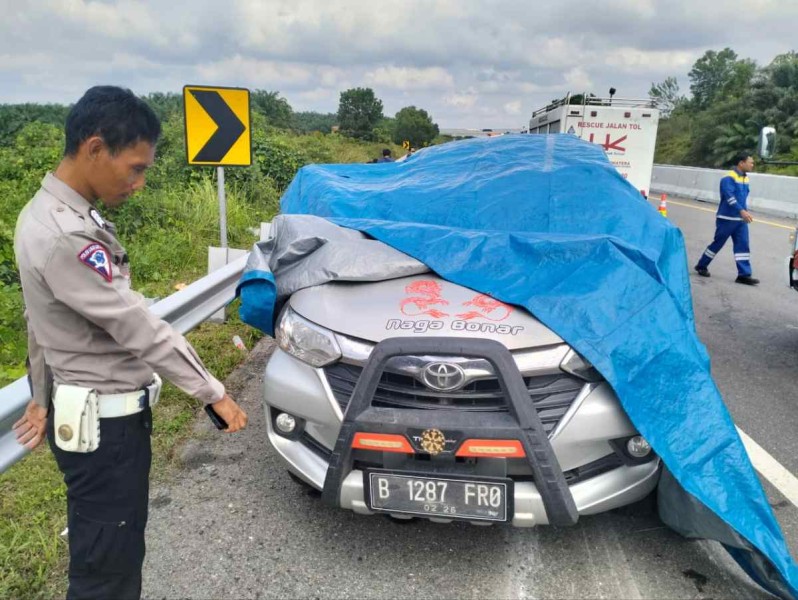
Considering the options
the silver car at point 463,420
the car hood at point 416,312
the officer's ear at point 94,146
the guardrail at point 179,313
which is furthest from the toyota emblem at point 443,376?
the guardrail at point 179,313

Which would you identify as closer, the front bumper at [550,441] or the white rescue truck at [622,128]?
the front bumper at [550,441]

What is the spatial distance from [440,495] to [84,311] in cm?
143

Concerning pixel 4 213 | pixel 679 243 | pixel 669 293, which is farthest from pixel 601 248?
pixel 4 213

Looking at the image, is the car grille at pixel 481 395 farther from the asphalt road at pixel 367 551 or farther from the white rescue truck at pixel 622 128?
the white rescue truck at pixel 622 128

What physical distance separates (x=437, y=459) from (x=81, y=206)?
152 cm

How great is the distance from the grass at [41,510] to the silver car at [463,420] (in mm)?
1102

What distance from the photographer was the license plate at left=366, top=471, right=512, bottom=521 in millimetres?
2482

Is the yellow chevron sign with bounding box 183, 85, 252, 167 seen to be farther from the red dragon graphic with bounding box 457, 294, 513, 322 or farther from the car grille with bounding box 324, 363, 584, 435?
the car grille with bounding box 324, 363, 584, 435

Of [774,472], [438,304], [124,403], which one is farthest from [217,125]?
[774,472]

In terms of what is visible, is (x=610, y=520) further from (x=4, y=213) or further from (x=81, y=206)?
(x=4, y=213)

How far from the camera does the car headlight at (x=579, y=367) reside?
8.45 ft

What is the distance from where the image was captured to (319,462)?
108 inches

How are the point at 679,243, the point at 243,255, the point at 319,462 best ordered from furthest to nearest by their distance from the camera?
the point at 243,255 → the point at 679,243 → the point at 319,462

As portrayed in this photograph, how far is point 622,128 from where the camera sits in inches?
512
